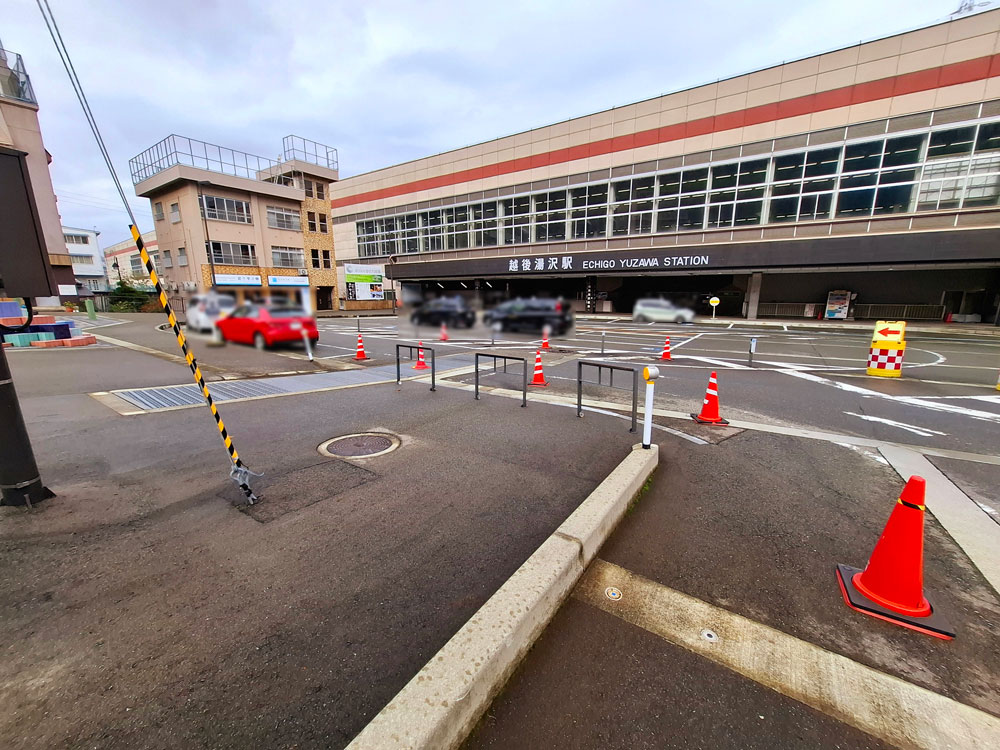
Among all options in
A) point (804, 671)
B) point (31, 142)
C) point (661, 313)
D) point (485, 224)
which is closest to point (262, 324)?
point (804, 671)

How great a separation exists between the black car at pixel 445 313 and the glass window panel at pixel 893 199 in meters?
27.1

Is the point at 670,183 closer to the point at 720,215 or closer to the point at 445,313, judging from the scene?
the point at 720,215

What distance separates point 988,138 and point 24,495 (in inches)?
1481

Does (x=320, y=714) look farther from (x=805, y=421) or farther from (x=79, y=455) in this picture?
(x=805, y=421)

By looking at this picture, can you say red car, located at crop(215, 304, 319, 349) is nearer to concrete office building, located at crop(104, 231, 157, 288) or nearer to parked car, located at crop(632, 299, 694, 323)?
concrete office building, located at crop(104, 231, 157, 288)

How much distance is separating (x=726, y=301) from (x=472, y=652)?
37693 millimetres

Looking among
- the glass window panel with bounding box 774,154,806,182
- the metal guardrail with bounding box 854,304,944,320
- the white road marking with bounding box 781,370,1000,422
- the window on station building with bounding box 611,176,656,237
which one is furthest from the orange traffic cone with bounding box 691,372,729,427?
the metal guardrail with bounding box 854,304,944,320

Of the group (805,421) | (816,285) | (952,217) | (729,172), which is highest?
(729,172)

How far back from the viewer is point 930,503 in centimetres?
411

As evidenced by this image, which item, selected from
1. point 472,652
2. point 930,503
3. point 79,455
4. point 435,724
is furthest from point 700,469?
point 79,455

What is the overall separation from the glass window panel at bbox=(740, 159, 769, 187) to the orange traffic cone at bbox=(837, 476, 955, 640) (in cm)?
3082

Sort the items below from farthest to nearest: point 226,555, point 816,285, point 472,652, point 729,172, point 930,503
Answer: point 816,285
point 729,172
point 930,503
point 226,555
point 472,652

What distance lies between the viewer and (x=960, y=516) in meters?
3.87

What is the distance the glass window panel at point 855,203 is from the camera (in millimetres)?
24062
